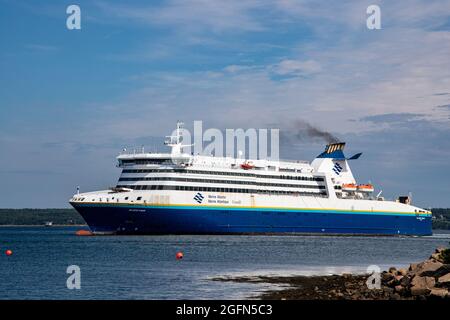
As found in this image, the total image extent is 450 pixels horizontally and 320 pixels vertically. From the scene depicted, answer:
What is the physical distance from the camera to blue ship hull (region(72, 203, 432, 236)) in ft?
241

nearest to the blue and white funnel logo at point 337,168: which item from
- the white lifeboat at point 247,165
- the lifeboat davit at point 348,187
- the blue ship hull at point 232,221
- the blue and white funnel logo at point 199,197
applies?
the lifeboat davit at point 348,187

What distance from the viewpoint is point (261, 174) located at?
8600cm

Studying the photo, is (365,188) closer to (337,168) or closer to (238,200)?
(337,168)

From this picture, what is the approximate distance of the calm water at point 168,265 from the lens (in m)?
32.8

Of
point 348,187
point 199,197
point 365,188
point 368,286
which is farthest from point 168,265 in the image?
point 365,188

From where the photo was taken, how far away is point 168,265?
148ft

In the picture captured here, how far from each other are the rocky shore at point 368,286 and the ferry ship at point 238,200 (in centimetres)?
3736

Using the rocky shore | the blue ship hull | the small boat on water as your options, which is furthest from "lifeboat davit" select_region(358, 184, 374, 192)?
the rocky shore

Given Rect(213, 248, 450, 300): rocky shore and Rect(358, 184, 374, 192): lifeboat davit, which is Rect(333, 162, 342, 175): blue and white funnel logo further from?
Rect(213, 248, 450, 300): rocky shore

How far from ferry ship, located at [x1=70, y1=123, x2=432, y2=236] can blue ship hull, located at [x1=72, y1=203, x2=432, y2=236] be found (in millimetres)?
99

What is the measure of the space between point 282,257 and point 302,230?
112 feet

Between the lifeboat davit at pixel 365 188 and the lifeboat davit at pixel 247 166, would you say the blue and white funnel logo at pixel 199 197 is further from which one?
the lifeboat davit at pixel 365 188
